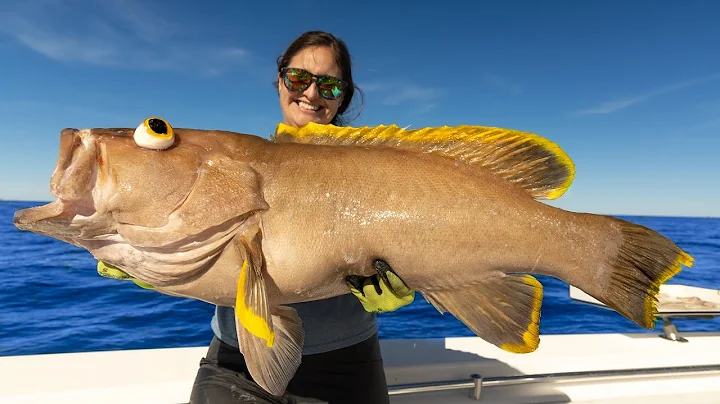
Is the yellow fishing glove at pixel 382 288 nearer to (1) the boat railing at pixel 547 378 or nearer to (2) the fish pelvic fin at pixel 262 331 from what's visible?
(2) the fish pelvic fin at pixel 262 331

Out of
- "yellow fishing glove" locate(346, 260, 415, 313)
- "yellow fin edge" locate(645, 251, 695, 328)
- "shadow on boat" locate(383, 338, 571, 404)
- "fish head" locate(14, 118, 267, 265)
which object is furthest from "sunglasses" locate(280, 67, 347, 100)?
"yellow fin edge" locate(645, 251, 695, 328)

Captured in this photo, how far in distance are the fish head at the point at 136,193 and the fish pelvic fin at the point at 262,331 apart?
0.25 m

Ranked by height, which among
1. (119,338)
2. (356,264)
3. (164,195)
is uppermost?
(164,195)

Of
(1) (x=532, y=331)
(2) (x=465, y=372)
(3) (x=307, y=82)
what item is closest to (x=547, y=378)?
(2) (x=465, y=372)

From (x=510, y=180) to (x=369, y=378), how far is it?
67.7 inches

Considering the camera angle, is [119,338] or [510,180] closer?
[510,180]

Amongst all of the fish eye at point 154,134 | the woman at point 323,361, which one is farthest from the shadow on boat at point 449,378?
the fish eye at point 154,134

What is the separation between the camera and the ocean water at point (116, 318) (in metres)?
8.71

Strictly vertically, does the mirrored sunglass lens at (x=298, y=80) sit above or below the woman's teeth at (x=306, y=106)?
above

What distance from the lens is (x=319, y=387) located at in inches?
115

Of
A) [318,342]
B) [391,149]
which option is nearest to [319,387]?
[318,342]

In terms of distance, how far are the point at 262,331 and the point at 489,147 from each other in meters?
1.54

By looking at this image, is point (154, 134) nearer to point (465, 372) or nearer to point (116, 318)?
point (465, 372)

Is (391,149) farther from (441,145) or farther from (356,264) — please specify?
(356,264)
